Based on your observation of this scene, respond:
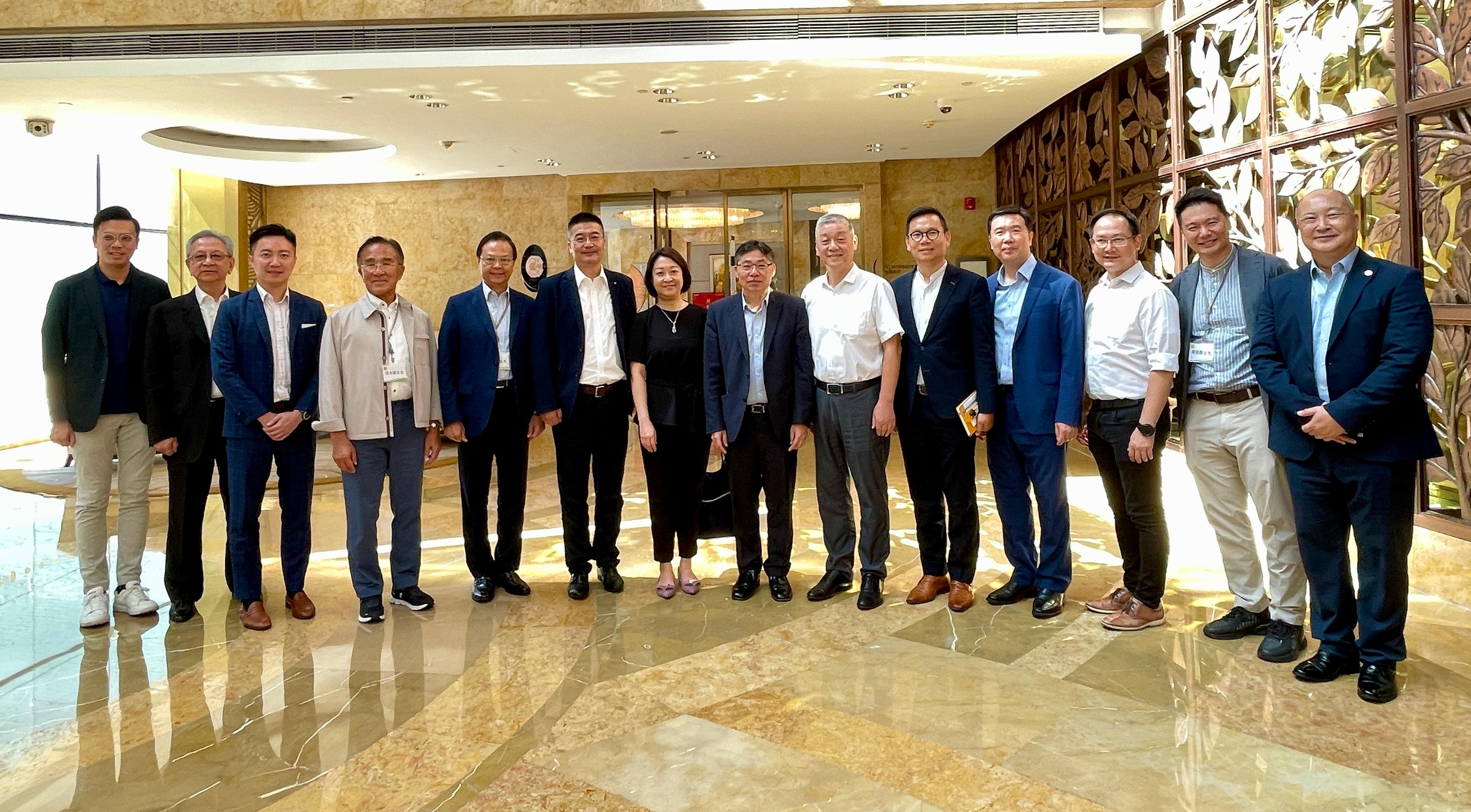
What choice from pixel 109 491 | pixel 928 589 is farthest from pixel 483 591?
pixel 928 589

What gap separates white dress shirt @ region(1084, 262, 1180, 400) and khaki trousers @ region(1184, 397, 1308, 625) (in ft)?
0.77

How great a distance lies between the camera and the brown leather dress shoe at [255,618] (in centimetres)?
391

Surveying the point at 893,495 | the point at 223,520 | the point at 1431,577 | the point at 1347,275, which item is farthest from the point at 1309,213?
the point at 223,520

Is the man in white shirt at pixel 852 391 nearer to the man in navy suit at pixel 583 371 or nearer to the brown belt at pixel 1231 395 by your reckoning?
the man in navy suit at pixel 583 371

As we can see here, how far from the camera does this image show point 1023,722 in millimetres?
2852

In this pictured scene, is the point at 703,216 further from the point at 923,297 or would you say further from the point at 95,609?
the point at 95,609

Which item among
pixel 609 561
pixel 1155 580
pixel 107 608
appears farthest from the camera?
pixel 609 561

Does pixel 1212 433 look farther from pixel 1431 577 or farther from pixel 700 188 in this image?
pixel 700 188

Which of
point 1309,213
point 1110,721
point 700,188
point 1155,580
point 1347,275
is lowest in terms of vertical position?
point 1110,721

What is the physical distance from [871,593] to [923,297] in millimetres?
1329

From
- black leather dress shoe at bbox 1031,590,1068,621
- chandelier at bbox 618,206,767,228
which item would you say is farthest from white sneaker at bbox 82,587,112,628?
chandelier at bbox 618,206,767,228

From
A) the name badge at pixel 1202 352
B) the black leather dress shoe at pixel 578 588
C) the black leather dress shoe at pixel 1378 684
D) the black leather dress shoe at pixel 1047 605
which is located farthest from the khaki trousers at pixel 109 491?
the black leather dress shoe at pixel 1378 684

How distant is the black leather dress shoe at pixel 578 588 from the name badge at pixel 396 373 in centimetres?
121

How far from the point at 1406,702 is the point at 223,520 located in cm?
646
